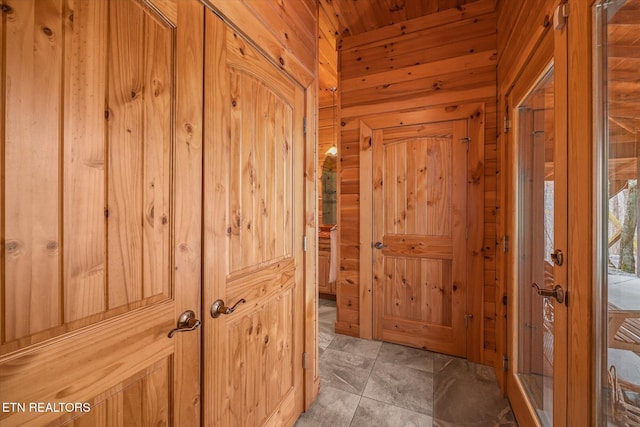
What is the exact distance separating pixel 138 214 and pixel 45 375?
1.37 ft

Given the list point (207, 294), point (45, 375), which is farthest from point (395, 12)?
point (45, 375)

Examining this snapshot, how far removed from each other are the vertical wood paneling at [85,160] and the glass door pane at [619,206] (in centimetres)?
145

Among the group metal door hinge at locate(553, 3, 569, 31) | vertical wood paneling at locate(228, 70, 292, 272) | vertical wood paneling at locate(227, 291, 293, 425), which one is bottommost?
vertical wood paneling at locate(227, 291, 293, 425)

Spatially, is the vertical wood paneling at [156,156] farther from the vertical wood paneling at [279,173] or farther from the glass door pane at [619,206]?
the glass door pane at [619,206]

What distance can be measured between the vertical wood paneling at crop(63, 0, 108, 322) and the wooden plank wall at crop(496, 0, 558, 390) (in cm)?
182

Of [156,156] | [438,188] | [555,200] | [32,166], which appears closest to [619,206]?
[555,200]

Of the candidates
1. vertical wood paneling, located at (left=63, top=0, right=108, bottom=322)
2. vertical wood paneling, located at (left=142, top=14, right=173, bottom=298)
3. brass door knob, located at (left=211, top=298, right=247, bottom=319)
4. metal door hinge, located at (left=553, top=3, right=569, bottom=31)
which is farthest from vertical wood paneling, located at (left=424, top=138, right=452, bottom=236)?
vertical wood paneling, located at (left=63, top=0, right=108, bottom=322)

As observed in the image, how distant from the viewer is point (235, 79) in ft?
3.76

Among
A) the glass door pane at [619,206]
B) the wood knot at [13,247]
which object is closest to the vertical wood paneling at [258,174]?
the wood knot at [13,247]

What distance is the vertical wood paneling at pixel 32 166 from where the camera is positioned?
55 cm

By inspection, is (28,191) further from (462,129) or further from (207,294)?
(462,129)

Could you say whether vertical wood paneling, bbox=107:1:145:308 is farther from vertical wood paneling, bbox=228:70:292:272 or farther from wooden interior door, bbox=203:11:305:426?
vertical wood paneling, bbox=228:70:292:272

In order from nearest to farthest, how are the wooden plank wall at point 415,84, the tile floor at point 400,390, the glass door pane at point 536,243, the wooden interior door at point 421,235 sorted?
the glass door pane at point 536,243
the tile floor at point 400,390
the wooden plank wall at point 415,84
the wooden interior door at point 421,235

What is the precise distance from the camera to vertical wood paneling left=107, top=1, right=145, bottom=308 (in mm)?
726
